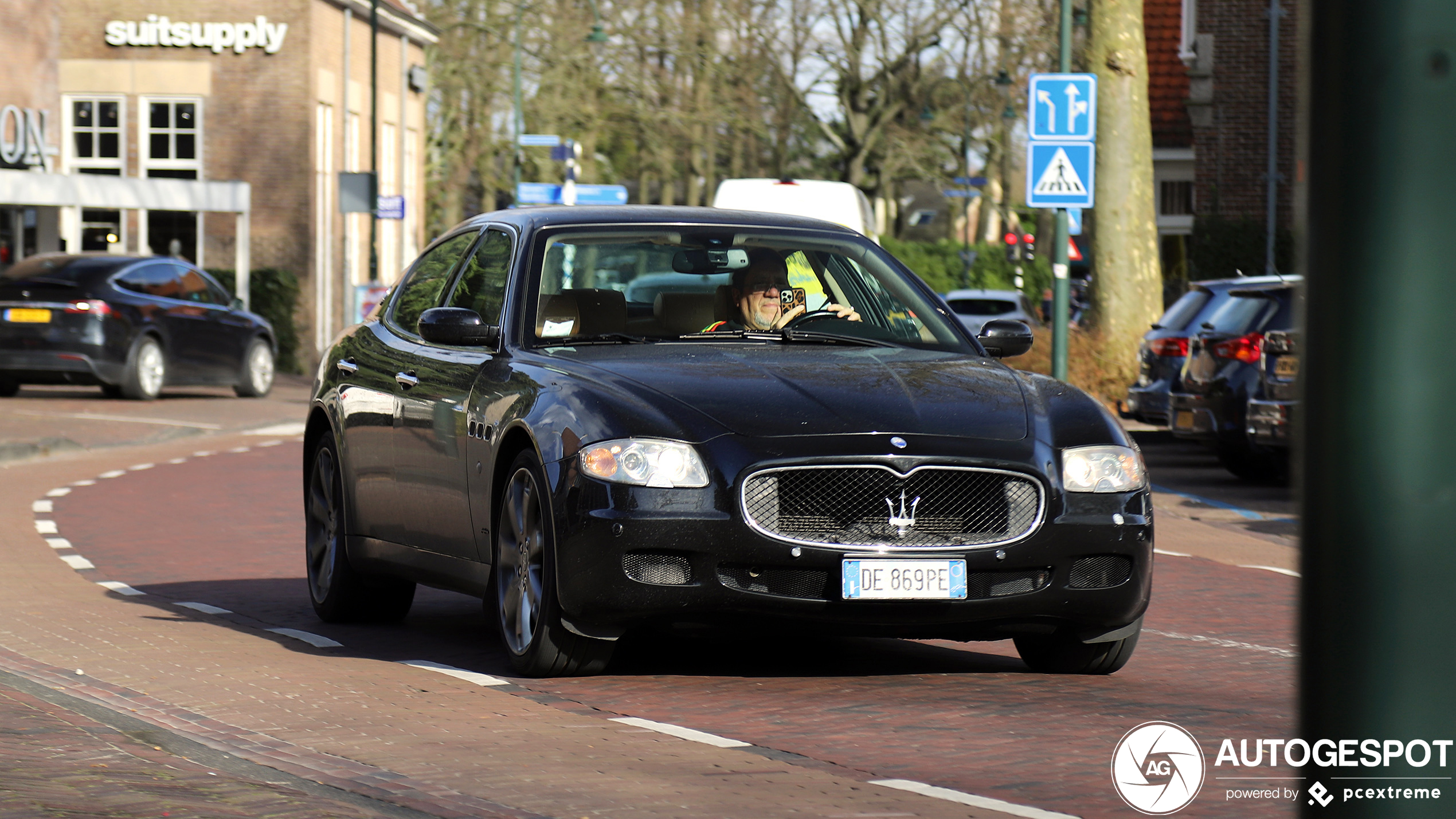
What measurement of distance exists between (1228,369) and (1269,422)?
59.6 inches

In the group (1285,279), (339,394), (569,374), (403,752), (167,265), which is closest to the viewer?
(403,752)

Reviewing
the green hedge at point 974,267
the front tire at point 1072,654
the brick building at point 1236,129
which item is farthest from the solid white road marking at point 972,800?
the green hedge at point 974,267

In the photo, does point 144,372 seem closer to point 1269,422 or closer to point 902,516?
point 1269,422

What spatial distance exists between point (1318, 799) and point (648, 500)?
14.9 feet

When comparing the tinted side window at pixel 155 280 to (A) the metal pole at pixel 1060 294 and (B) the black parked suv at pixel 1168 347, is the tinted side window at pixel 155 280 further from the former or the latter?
(B) the black parked suv at pixel 1168 347

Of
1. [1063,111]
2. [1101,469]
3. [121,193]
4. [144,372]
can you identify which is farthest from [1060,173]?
[121,193]

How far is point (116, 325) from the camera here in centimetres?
2634

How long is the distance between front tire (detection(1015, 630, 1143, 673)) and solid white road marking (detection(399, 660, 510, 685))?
5.85 ft

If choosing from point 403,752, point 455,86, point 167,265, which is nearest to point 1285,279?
point 403,752

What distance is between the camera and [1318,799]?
223 cm

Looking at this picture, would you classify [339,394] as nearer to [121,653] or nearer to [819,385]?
[121,653]

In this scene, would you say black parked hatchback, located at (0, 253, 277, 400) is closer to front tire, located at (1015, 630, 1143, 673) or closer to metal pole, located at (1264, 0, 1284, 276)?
metal pole, located at (1264, 0, 1284, 276)

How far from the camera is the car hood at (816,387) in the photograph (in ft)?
22.3

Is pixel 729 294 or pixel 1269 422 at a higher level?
pixel 729 294
